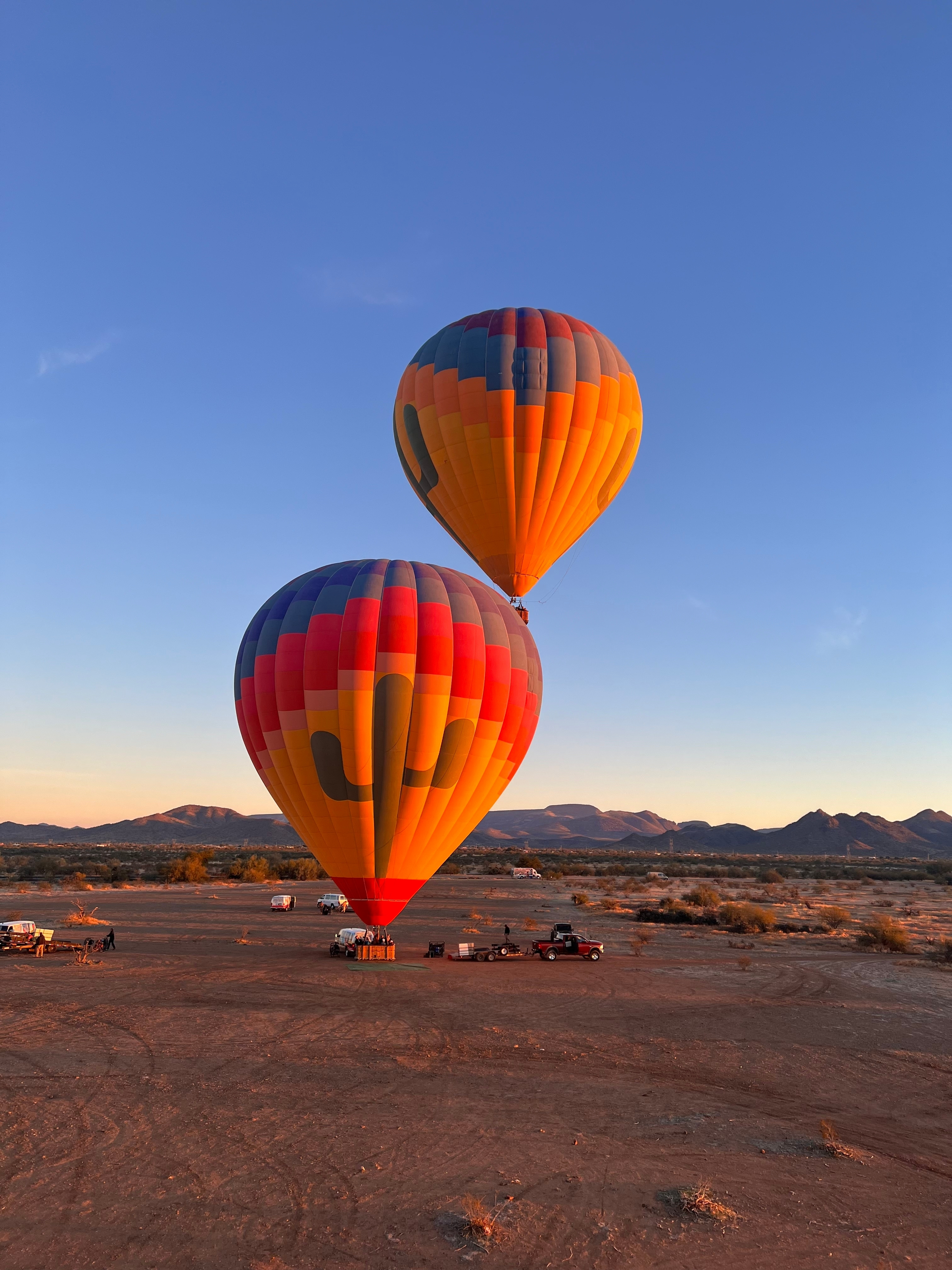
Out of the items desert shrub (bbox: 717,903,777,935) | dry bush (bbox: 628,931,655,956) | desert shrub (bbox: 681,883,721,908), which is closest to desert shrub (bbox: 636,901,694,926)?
desert shrub (bbox: 717,903,777,935)

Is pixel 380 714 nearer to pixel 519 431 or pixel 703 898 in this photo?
pixel 519 431

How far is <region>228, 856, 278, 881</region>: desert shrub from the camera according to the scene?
62000 mm

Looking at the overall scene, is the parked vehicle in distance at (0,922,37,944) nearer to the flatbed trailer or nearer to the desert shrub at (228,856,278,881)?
the flatbed trailer

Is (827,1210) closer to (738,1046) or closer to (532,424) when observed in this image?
(738,1046)

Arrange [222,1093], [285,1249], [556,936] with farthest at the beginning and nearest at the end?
[556,936] → [222,1093] → [285,1249]

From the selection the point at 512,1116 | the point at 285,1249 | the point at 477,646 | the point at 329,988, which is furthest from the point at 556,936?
the point at 285,1249

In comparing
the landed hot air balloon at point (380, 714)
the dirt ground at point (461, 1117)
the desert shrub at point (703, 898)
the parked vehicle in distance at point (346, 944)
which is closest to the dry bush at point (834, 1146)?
the dirt ground at point (461, 1117)

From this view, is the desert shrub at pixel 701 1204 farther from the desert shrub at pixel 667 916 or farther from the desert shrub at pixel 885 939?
the desert shrub at pixel 667 916

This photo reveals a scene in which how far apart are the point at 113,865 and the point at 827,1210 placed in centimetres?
6652

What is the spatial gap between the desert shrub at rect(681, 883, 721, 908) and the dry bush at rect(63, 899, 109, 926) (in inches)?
1080

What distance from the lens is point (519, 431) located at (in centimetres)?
2802

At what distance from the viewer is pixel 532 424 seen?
27.9 metres

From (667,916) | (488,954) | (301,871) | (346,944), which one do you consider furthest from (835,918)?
(301,871)

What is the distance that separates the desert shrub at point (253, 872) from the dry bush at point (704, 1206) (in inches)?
2238
